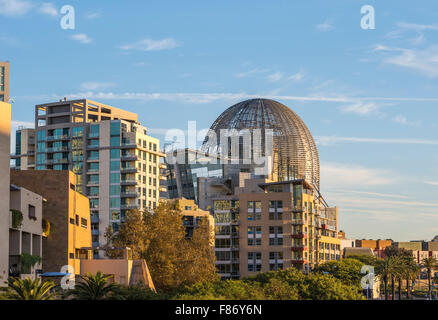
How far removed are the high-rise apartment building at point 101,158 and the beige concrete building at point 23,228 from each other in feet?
231

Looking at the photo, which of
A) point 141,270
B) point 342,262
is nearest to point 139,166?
point 342,262

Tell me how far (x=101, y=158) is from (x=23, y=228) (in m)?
81.8

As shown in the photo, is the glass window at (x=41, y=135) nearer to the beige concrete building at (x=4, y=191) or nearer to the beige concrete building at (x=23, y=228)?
the beige concrete building at (x=23, y=228)

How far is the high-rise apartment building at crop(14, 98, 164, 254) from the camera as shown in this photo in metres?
156

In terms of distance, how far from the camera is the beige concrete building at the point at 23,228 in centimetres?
7619

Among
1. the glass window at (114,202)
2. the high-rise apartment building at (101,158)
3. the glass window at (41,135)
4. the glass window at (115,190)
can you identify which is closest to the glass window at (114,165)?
the high-rise apartment building at (101,158)

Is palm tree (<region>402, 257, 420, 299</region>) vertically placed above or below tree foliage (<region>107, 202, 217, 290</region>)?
below

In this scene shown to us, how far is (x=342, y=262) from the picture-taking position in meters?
144

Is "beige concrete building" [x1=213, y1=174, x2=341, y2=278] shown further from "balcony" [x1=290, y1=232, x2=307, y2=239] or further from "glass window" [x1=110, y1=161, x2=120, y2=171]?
"glass window" [x1=110, y1=161, x2=120, y2=171]

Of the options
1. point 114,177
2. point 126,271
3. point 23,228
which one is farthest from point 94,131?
point 23,228

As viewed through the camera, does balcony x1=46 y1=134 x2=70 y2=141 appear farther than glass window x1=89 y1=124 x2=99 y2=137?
Yes

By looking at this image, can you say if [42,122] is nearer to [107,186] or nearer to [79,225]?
[107,186]

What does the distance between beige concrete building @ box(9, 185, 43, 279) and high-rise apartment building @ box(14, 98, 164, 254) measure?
70.3m

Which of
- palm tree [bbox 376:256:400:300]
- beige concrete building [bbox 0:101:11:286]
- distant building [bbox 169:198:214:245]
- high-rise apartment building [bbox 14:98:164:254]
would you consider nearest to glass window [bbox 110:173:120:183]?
high-rise apartment building [bbox 14:98:164:254]
